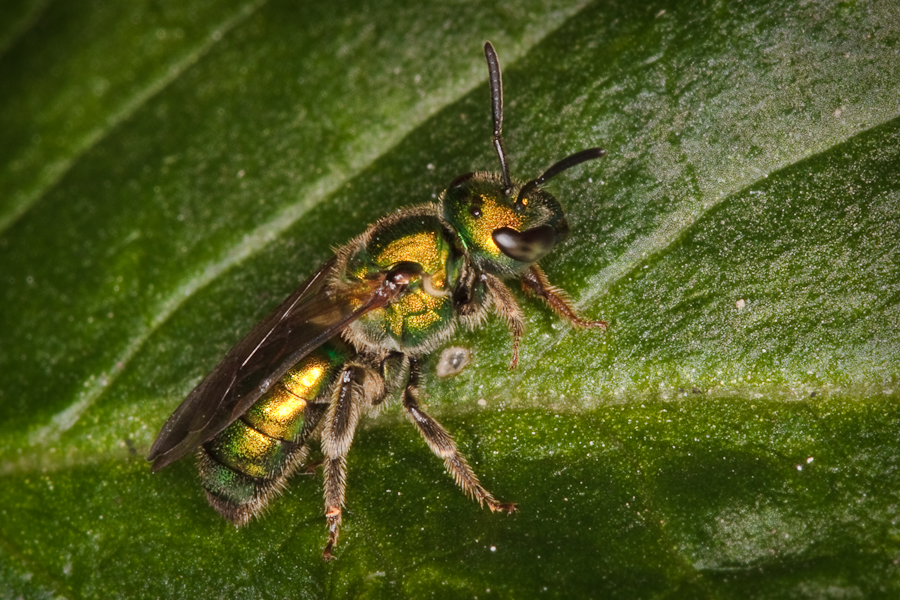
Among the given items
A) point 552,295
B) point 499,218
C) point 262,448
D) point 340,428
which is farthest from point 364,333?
point 552,295

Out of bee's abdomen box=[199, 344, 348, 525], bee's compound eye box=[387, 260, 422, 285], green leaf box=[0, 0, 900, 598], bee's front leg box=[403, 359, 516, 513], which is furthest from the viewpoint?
bee's compound eye box=[387, 260, 422, 285]

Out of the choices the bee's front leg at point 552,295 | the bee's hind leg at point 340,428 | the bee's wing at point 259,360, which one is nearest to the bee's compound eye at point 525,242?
the bee's front leg at point 552,295

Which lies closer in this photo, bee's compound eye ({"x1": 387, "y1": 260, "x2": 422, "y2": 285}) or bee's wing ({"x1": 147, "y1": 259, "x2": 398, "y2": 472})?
bee's wing ({"x1": 147, "y1": 259, "x2": 398, "y2": 472})

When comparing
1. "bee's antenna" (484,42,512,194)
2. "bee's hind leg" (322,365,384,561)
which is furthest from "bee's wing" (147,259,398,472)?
"bee's antenna" (484,42,512,194)

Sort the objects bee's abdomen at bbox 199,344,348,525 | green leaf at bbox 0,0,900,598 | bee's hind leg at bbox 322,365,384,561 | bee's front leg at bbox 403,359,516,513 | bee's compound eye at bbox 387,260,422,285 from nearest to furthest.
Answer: green leaf at bbox 0,0,900,598, bee's front leg at bbox 403,359,516,513, bee's hind leg at bbox 322,365,384,561, bee's abdomen at bbox 199,344,348,525, bee's compound eye at bbox 387,260,422,285

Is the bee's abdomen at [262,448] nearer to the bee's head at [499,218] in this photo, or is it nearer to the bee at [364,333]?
the bee at [364,333]

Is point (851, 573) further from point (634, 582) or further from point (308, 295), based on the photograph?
point (308, 295)

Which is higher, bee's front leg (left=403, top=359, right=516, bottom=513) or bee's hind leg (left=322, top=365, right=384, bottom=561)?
bee's hind leg (left=322, top=365, right=384, bottom=561)

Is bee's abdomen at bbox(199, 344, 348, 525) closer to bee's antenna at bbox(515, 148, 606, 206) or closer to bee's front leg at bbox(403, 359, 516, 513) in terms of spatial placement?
bee's front leg at bbox(403, 359, 516, 513)
